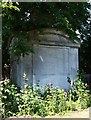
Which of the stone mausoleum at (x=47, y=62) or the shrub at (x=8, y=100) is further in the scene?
the stone mausoleum at (x=47, y=62)

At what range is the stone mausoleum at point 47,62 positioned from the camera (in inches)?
337

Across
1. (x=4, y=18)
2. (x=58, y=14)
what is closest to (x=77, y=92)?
(x=58, y=14)

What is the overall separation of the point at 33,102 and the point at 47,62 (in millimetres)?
2275

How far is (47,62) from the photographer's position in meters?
8.98

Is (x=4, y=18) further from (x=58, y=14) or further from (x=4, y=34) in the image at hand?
(x=58, y=14)

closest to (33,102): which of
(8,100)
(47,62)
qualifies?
(8,100)

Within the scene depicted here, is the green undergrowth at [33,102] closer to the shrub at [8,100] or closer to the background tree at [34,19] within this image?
the shrub at [8,100]

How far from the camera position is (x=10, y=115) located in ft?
22.5

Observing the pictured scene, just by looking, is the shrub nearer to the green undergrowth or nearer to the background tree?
the green undergrowth

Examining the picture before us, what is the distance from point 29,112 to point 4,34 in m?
2.15

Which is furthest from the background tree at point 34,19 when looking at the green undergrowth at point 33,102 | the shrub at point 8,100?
the green undergrowth at point 33,102

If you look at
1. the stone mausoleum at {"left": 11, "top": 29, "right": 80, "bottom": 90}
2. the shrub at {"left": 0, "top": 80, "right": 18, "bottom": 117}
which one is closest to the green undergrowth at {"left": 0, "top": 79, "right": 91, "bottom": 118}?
the shrub at {"left": 0, "top": 80, "right": 18, "bottom": 117}

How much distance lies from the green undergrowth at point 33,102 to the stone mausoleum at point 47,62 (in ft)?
3.18

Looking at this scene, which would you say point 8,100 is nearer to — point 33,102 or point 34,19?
point 33,102
